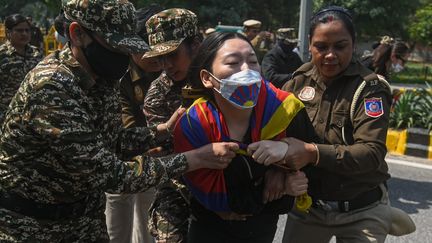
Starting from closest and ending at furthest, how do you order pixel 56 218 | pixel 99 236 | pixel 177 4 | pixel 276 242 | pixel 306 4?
1. pixel 56 218
2. pixel 99 236
3. pixel 276 242
4. pixel 306 4
5. pixel 177 4

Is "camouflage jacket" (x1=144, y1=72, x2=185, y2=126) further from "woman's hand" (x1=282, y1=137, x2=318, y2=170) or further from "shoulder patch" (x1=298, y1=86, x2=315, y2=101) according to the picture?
"woman's hand" (x1=282, y1=137, x2=318, y2=170)

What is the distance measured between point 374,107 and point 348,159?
275 mm

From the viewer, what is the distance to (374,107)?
2152 millimetres

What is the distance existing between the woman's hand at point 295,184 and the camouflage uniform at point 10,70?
4191 millimetres

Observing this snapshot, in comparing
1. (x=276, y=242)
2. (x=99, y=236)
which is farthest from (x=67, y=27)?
(x=276, y=242)

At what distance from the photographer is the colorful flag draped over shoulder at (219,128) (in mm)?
1929

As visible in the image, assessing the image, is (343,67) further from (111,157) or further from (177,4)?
(177,4)

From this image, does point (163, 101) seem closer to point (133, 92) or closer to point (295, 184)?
point (133, 92)

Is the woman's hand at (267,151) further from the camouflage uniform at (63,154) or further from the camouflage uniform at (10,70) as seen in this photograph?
the camouflage uniform at (10,70)

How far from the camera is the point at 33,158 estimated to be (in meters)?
1.91

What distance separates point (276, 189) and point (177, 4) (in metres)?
22.6

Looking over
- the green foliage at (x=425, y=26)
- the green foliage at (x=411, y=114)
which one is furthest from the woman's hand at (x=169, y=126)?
the green foliage at (x=425, y=26)

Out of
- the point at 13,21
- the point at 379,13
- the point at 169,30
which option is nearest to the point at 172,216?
the point at 169,30

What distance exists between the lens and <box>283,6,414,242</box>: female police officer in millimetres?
2096
